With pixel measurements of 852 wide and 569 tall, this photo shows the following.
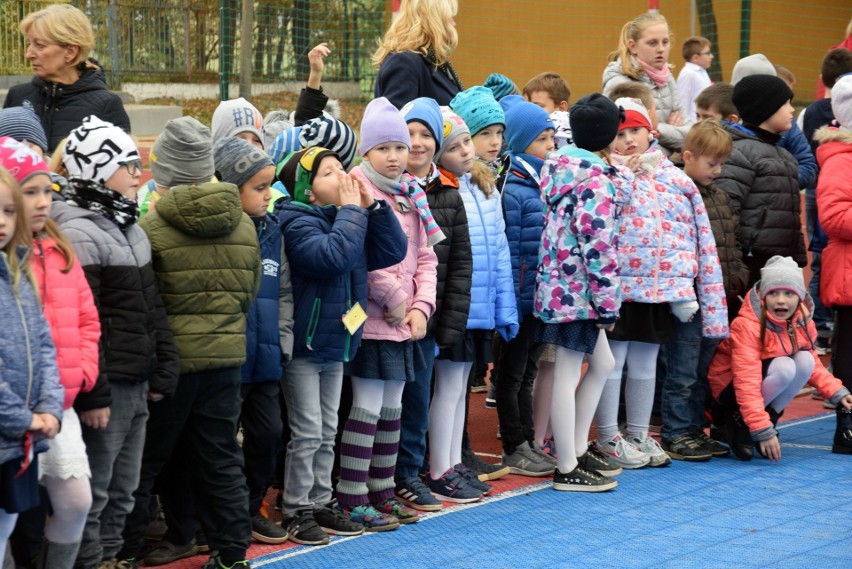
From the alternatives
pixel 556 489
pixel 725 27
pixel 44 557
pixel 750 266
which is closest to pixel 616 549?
pixel 556 489

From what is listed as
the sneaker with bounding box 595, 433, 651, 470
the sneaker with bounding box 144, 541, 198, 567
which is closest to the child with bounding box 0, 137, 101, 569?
the sneaker with bounding box 144, 541, 198, 567

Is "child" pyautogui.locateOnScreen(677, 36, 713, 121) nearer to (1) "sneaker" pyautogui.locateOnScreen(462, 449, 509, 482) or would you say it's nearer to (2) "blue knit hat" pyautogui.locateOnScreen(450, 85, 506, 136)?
(2) "blue knit hat" pyautogui.locateOnScreen(450, 85, 506, 136)

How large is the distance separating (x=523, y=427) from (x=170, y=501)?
92.7 inches

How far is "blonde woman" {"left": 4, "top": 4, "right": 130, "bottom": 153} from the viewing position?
5934 mm

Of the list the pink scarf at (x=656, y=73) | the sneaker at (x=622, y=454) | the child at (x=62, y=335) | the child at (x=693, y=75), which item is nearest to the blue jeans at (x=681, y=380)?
the sneaker at (x=622, y=454)

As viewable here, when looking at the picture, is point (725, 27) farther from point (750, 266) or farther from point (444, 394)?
point (444, 394)

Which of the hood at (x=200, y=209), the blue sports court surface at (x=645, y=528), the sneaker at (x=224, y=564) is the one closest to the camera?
the hood at (x=200, y=209)

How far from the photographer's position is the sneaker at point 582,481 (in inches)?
250

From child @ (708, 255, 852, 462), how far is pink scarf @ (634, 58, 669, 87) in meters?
1.93

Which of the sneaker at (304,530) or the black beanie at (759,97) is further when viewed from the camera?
the black beanie at (759,97)

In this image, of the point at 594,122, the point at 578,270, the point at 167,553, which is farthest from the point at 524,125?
the point at 167,553

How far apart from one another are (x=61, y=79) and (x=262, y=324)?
181 centimetres

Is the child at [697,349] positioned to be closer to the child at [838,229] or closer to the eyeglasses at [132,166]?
the child at [838,229]

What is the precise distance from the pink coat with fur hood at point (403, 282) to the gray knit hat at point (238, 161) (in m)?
0.54
